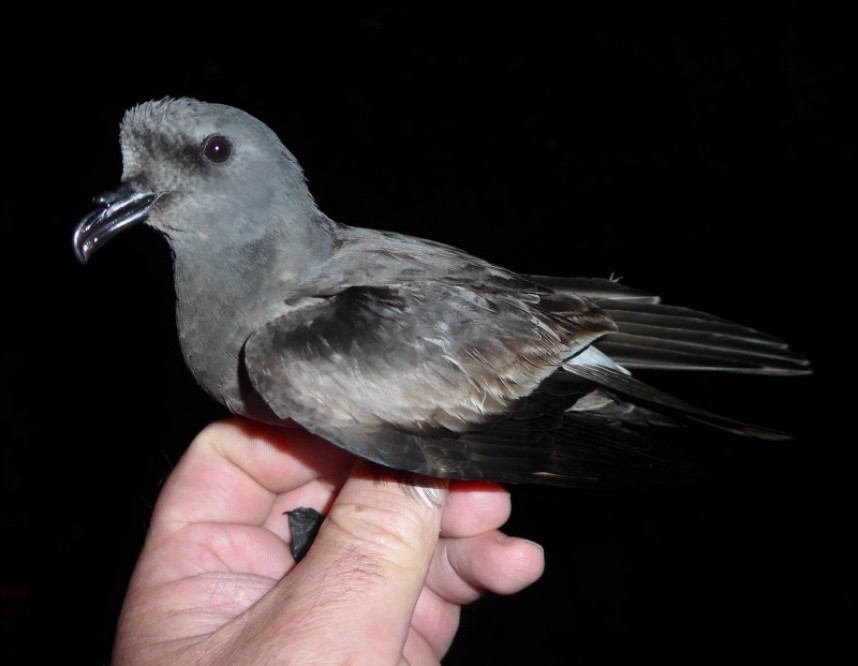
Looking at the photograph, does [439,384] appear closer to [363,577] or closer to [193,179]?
[363,577]

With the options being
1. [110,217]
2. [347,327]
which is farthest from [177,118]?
[347,327]

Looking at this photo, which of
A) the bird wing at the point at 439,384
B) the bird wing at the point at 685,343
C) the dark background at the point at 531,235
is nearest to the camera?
the bird wing at the point at 439,384

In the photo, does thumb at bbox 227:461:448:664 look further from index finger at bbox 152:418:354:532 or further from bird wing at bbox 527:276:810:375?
bird wing at bbox 527:276:810:375

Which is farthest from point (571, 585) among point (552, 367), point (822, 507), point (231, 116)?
point (231, 116)

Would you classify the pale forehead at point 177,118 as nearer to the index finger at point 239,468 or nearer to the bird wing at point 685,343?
the index finger at point 239,468

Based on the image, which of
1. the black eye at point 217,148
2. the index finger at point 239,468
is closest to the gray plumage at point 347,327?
the black eye at point 217,148
